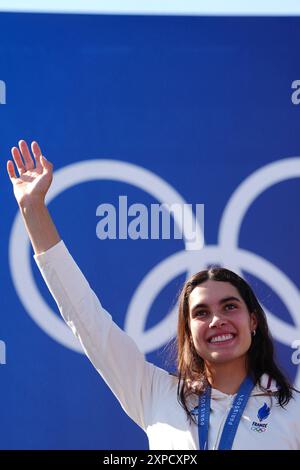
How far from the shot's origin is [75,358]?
2.48m

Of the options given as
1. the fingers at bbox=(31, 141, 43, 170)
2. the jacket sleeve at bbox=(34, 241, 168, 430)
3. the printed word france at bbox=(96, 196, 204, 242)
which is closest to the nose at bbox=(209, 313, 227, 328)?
the jacket sleeve at bbox=(34, 241, 168, 430)

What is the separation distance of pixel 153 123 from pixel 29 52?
0.51 m

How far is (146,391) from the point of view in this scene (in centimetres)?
183

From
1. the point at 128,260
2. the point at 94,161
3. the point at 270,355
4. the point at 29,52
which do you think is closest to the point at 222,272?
the point at 270,355

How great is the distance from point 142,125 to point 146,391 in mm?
1050

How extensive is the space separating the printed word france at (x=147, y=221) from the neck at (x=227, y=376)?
0.73 m

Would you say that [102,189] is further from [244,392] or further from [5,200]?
[244,392]

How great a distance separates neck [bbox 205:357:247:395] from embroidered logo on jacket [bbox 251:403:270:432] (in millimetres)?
99

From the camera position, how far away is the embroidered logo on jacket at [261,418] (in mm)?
1673

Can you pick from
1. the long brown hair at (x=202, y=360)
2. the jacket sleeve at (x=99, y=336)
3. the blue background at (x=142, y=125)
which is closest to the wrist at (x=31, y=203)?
the jacket sleeve at (x=99, y=336)

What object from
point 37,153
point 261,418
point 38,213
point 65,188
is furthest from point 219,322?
point 65,188

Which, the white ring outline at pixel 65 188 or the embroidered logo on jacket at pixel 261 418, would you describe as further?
the white ring outline at pixel 65 188

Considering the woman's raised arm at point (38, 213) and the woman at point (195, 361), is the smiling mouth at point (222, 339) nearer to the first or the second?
the woman at point (195, 361)

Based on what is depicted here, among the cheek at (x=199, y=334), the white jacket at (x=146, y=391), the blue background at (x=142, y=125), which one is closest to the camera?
the white jacket at (x=146, y=391)
